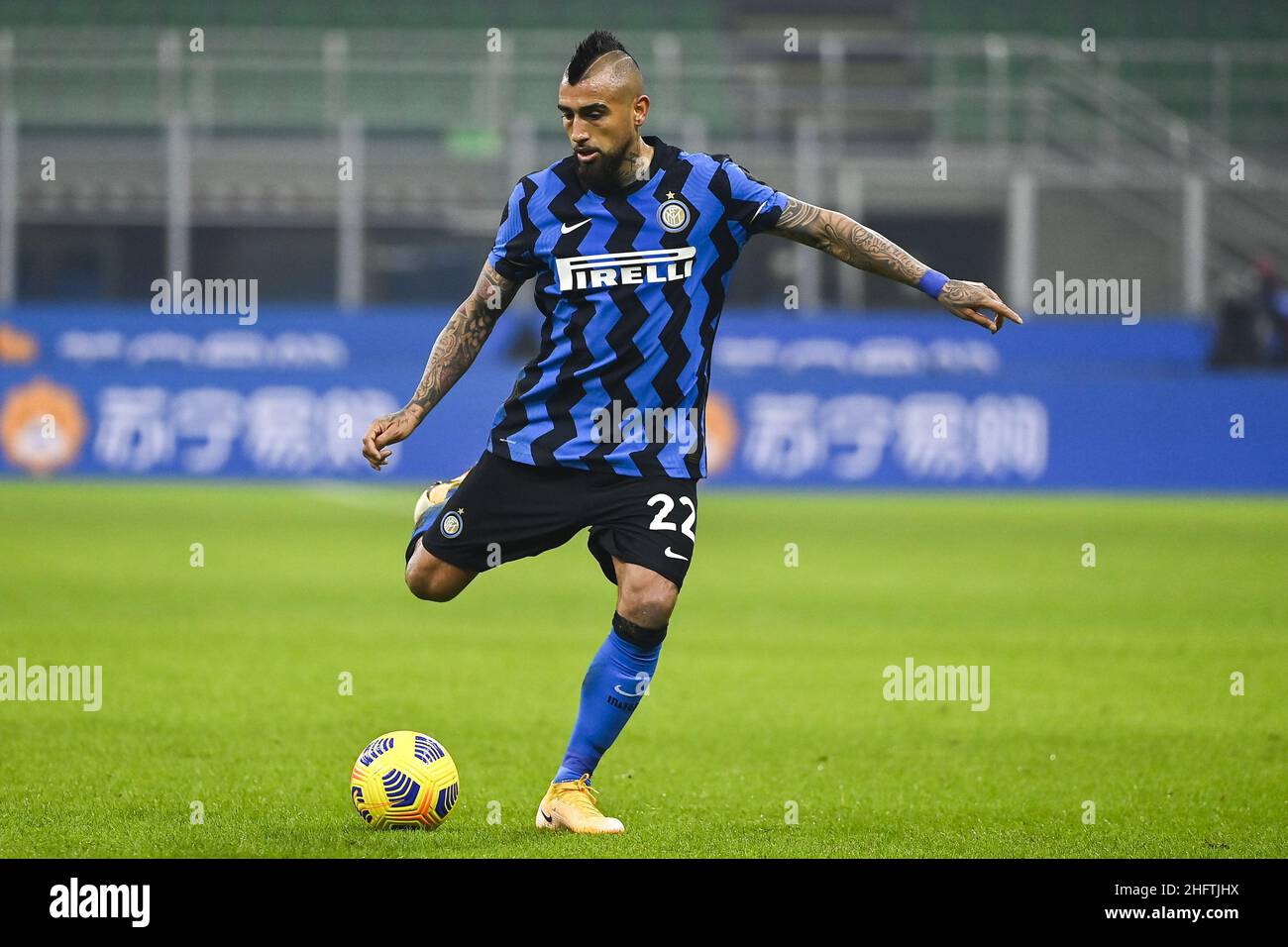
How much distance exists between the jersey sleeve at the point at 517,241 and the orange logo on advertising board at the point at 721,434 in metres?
15.2

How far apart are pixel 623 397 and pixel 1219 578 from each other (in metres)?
9.24

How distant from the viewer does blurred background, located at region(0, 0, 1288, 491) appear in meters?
21.5

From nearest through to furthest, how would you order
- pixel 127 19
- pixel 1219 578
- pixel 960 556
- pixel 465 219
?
pixel 1219 578
pixel 960 556
pixel 465 219
pixel 127 19

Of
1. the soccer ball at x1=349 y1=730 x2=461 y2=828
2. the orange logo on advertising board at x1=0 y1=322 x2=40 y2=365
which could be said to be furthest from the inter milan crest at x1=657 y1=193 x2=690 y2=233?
the orange logo on advertising board at x1=0 y1=322 x2=40 y2=365

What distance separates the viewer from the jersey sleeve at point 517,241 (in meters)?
5.87

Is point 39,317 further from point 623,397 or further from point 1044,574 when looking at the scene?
point 623,397

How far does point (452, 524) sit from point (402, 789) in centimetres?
87

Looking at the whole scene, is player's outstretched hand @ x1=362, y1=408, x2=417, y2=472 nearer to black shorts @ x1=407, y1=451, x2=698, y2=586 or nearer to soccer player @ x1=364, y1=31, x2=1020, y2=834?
soccer player @ x1=364, y1=31, x2=1020, y2=834

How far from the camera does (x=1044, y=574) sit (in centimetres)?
1413

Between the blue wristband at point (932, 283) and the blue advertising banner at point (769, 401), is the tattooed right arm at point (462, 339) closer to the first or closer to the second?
the blue wristband at point (932, 283)

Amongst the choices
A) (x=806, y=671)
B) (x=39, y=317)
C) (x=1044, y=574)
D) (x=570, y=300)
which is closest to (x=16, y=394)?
(x=39, y=317)

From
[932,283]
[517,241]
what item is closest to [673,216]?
[517,241]

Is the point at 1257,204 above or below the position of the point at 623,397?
above
